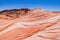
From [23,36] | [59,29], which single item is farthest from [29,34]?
[59,29]

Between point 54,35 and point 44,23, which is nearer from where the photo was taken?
point 54,35

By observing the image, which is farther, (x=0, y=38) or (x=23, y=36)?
(x=0, y=38)

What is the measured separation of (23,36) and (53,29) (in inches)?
136

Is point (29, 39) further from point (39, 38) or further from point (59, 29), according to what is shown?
point (59, 29)

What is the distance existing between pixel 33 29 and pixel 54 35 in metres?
4.27

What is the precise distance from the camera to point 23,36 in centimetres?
1841

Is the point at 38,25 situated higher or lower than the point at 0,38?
higher

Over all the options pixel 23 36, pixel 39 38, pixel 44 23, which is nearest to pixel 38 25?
pixel 44 23

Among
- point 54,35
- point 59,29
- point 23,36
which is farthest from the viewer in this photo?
point 23,36

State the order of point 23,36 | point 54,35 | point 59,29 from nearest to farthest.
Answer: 1. point 54,35
2. point 59,29
3. point 23,36

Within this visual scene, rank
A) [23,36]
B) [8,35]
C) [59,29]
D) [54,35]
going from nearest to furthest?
[54,35] < [59,29] < [23,36] < [8,35]

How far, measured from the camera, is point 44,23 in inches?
789

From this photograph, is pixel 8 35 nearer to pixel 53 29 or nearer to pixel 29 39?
pixel 29 39

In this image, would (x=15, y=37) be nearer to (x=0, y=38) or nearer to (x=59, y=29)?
(x=0, y=38)
